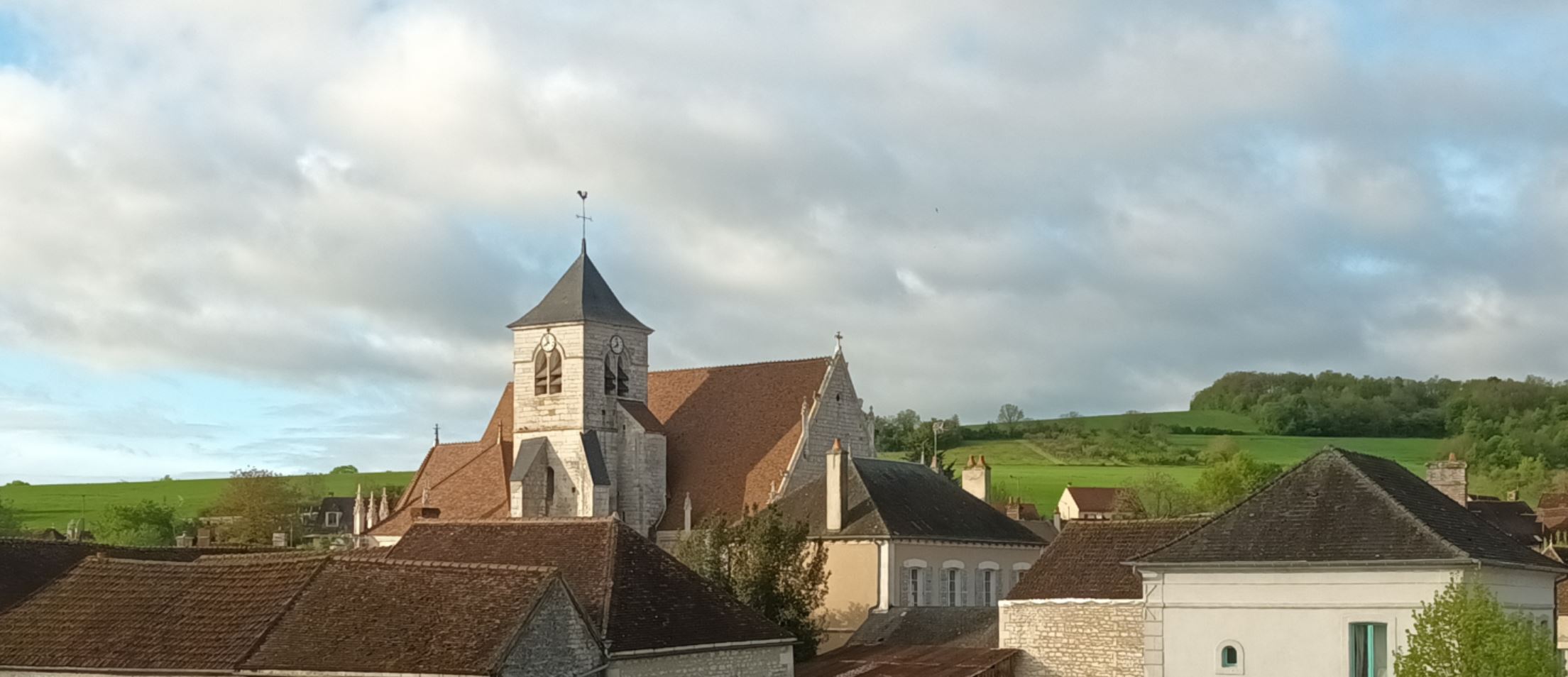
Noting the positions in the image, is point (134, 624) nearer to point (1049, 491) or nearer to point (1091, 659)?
point (1091, 659)

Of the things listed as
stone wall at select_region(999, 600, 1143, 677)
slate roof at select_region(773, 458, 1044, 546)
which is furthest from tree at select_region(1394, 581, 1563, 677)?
slate roof at select_region(773, 458, 1044, 546)

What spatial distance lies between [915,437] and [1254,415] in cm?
3279

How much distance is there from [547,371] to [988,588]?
18905 mm

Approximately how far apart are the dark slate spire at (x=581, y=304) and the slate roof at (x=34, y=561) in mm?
25466

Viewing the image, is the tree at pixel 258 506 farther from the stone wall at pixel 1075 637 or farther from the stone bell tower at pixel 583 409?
the stone wall at pixel 1075 637

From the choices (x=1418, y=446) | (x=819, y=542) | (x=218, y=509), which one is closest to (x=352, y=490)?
(x=218, y=509)

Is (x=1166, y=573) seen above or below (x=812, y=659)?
above

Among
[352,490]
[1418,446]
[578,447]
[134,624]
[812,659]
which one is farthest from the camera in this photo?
[352,490]

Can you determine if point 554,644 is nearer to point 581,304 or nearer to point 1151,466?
point 581,304

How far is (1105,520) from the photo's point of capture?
38312 mm

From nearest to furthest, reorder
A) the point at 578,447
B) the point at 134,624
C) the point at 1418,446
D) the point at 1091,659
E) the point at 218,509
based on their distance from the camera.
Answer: the point at 134,624 < the point at 1091,659 < the point at 578,447 < the point at 218,509 < the point at 1418,446

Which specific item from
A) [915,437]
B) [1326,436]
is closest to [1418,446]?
[1326,436]

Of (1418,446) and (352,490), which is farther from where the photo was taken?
(352,490)

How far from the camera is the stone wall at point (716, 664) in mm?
29391
